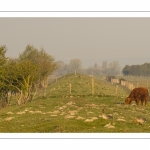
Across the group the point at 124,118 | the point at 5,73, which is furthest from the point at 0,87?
the point at 124,118

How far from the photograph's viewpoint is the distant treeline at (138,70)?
94.6 meters

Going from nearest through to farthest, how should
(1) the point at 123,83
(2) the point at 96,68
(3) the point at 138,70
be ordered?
(1) the point at 123,83, (3) the point at 138,70, (2) the point at 96,68

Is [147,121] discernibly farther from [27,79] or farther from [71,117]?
[27,79]

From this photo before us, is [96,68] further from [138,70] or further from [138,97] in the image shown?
[138,97]

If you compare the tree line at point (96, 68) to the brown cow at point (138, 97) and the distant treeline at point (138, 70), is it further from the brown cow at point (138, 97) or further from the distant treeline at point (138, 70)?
the brown cow at point (138, 97)

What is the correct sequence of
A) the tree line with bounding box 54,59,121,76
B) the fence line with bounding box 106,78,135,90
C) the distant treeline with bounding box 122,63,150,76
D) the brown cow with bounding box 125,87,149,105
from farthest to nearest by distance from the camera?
the tree line with bounding box 54,59,121,76, the distant treeline with bounding box 122,63,150,76, the fence line with bounding box 106,78,135,90, the brown cow with bounding box 125,87,149,105

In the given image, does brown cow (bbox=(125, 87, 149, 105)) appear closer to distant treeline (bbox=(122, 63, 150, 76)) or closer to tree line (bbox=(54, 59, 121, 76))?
distant treeline (bbox=(122, 63, 150, 76))

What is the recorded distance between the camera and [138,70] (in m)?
98.7

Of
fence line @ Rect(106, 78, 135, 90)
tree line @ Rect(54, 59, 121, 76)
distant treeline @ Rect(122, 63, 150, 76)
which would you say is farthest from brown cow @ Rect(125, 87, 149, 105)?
tree line @ Rect(54, 59, 121, 76)

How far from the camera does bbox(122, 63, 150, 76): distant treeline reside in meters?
94.6

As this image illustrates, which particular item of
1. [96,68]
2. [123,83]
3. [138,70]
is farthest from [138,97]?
[96,68]

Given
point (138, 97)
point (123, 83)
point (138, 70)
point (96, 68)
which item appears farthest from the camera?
point (96, 68)

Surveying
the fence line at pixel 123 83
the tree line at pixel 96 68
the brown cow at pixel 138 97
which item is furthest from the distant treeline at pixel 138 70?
the brown cow at pixel 138 97
